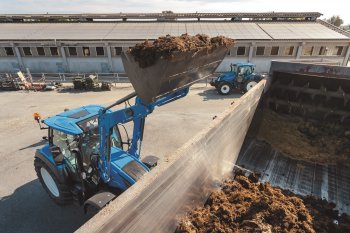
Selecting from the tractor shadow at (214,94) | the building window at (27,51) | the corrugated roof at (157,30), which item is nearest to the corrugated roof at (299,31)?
the corrugated roof at (157,30)

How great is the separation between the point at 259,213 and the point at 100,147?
270 cm

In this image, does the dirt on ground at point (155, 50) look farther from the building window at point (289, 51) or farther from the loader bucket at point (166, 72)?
the building window at point (289, 51)

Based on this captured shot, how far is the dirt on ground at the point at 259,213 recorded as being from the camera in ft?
8.82

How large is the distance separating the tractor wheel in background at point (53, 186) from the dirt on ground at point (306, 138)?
429 centimetres

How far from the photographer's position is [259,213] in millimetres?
2807

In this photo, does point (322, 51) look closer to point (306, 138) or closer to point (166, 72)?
point (306, 138)

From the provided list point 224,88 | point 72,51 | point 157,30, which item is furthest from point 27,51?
point 224,88

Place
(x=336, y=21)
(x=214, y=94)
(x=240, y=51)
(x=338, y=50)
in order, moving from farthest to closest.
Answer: (x=336, y=21)
(x=338, y=50)
(x=240, y=51)
(x=214, y=94)

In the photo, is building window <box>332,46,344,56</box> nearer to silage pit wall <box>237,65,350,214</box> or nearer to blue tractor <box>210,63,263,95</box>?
blue tractor <box>210,63,263,95</box>

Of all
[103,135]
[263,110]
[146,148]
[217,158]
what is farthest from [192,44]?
[146,148]

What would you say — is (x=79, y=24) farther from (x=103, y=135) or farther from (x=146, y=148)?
(x=103, y=135)

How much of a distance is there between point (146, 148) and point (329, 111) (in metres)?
5.54

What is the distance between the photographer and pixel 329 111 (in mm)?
4801

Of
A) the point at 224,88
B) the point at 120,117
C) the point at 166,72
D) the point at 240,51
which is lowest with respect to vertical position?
the point at 224,88
